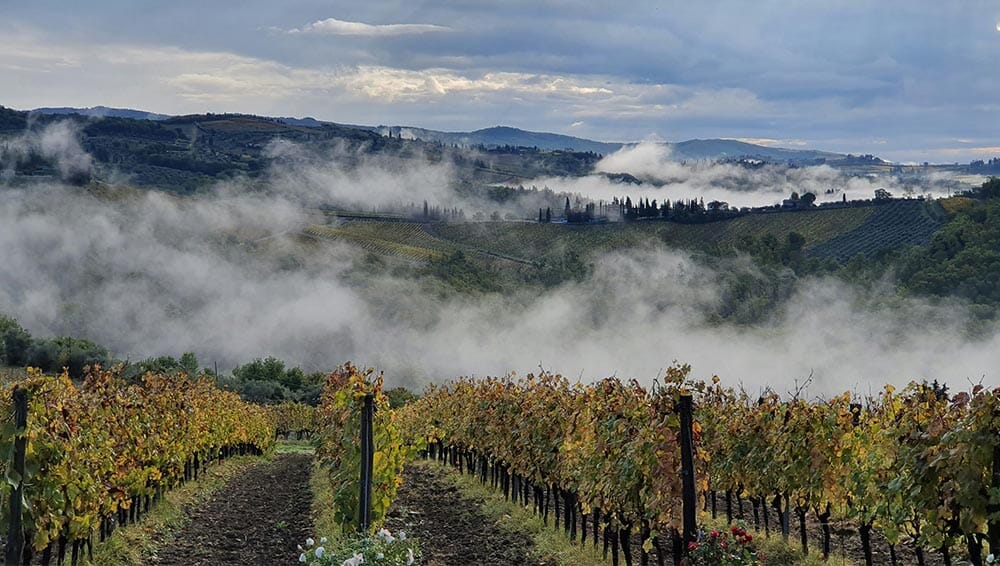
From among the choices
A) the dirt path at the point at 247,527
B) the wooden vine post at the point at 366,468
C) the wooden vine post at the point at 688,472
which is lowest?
the dirt path at the point at 247,527

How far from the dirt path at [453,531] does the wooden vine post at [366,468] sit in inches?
55.1

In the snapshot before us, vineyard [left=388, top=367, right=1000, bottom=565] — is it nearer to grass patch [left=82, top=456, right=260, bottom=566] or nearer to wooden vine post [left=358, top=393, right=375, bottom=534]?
wooden vine post [left=358, top=393, right=375, bottom=534]

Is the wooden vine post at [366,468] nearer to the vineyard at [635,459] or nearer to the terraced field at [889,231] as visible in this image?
the vineyard at [635,459]

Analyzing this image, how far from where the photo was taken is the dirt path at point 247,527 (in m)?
18.0

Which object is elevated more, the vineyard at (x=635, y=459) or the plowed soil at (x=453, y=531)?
the vineyard at (x=635, y=459)

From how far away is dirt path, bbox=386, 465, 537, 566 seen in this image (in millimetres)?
17688

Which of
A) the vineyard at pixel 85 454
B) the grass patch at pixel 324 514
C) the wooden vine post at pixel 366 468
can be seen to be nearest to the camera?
the vineyard at pixel 85 454

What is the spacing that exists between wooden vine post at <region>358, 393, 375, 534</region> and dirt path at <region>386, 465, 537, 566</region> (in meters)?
1.40

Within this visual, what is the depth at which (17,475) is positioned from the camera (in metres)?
12.1

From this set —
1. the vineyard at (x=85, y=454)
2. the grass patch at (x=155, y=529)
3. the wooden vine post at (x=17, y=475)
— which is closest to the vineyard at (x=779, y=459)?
the grass patch at (x=155, y=529)

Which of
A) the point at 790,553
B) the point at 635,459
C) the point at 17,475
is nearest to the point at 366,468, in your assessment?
the point at 635,459

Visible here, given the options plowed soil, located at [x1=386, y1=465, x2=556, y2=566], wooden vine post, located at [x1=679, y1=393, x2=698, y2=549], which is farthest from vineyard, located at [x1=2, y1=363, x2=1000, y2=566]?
plowed soil, located at [x1=386, y1=465, x2=556, y2=566]

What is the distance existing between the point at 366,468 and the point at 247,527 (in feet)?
23.2

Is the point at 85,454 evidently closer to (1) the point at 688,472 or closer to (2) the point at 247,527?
(2) the point at 247,527
